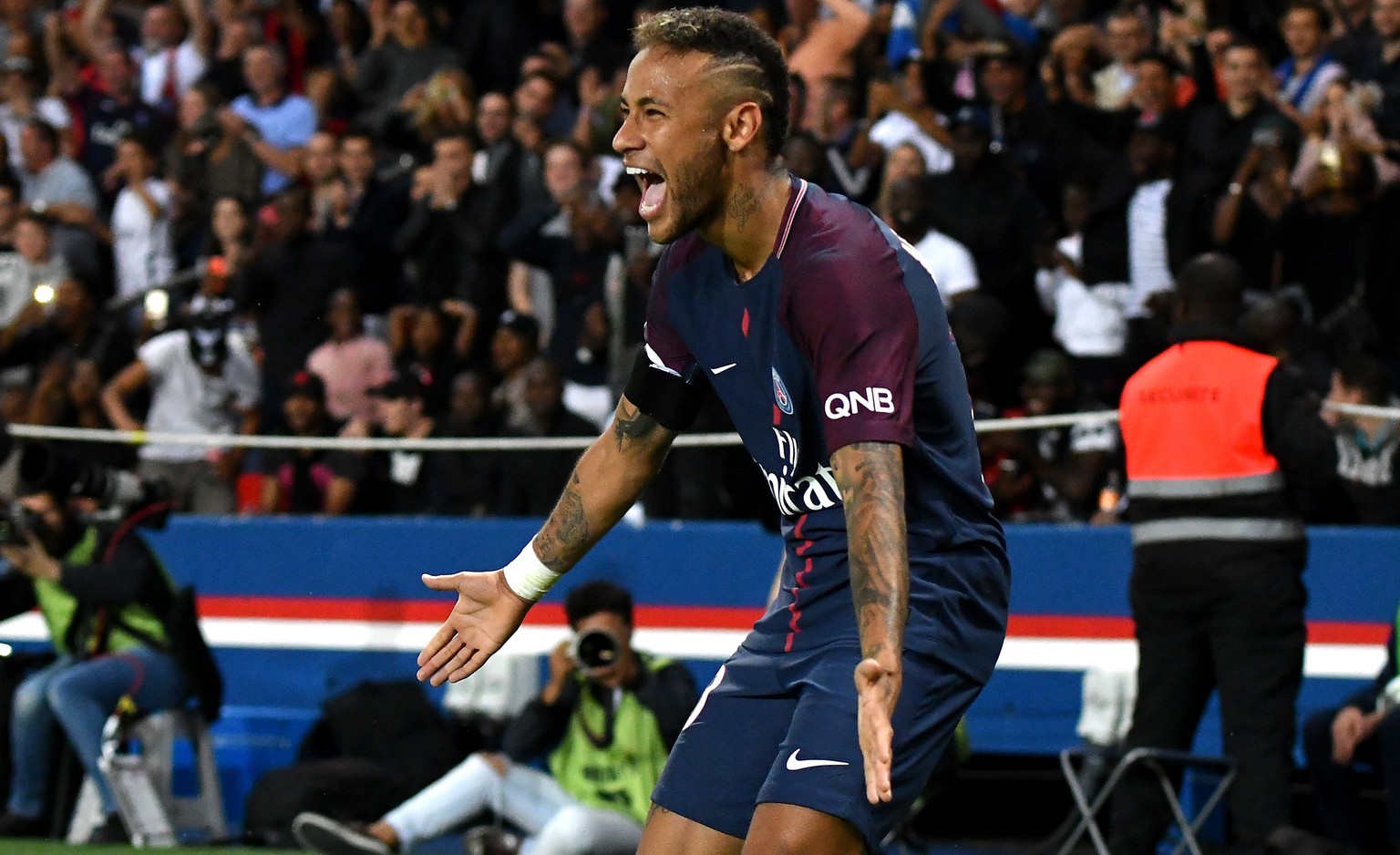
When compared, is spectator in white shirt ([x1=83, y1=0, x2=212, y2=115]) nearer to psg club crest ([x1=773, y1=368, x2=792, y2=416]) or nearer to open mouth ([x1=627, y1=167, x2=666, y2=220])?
open mouth ([x1=627, y1=167, x2=666, y2=220])

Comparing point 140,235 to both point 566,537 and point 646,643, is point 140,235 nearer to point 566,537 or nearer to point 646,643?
point 646,643

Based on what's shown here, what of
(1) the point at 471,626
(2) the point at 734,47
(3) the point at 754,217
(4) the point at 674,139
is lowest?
(1) the point at 471,626

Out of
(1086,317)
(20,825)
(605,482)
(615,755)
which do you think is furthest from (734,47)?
(20,825)

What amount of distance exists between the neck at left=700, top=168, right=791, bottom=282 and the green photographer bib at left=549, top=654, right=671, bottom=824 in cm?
451

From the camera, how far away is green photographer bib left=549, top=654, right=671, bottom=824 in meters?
8.23

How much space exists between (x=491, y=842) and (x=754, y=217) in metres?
5.09

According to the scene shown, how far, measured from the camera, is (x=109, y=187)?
14.1 m

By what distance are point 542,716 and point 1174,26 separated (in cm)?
525

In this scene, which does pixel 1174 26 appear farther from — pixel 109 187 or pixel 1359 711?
pixel 109 187

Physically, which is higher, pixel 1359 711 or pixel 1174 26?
pixel 1174 26

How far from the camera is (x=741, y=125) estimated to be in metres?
3.86

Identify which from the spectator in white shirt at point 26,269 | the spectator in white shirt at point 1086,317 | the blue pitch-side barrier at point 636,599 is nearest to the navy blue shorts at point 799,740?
the blue pitch-side barrier at point 636,599

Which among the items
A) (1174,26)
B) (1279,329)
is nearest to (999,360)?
(1279,329)

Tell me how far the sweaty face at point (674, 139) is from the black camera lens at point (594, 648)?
14.3 feet
